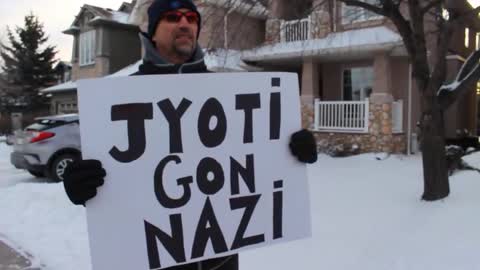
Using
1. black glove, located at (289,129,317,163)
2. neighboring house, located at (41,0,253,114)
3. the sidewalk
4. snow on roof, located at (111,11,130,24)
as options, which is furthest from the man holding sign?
snow on roof, located at (111,11,130,24)

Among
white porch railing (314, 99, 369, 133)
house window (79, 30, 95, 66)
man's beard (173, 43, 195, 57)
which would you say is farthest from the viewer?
house window (79, 30, 95, 66)

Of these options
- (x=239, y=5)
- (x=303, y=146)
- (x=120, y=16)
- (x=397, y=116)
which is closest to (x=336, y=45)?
(x=397, y=116)

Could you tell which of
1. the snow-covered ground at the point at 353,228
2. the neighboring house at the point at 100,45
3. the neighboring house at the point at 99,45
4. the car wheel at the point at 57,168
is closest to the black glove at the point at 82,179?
the snow-covered ground at the point at 353,228

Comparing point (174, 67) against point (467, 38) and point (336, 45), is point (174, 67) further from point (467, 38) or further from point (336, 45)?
point (467, 38)

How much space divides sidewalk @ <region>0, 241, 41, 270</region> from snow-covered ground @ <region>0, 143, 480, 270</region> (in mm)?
124

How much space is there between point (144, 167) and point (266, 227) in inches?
24.8

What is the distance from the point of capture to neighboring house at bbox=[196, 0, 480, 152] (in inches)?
456

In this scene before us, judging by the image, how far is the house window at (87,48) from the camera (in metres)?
21.2

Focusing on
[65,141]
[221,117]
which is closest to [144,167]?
[221,117]

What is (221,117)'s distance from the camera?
1.92 meters

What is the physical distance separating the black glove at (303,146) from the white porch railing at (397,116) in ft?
34.4

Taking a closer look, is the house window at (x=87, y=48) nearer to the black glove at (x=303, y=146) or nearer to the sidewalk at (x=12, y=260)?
the sidewalk at (x=12, y=260)

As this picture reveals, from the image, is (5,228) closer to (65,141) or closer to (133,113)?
(65,141)

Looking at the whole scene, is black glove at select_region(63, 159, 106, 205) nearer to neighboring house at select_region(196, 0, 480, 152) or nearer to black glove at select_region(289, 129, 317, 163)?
black glove at select_region(289, 129, 317, 163)
